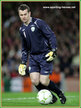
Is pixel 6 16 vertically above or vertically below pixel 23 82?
above

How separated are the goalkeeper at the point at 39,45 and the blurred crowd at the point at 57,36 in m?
8.04

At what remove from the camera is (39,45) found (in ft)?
29.4

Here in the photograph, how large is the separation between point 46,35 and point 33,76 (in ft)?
3.35

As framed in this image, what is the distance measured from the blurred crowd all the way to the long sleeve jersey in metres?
8.11

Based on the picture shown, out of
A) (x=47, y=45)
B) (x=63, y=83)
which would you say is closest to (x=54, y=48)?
(x=47, y=45)

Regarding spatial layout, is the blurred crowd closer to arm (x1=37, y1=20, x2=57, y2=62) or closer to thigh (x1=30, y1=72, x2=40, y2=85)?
thigh (x1=30, y1=72, x2=40, y2=85)

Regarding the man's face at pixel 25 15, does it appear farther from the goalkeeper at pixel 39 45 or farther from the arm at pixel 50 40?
the arm at pixel 50 40

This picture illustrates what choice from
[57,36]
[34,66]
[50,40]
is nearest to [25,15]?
[50,40]

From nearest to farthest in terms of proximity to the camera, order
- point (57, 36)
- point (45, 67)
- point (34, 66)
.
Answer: point (45, 67)
point (34, 66)
point (57, 36)

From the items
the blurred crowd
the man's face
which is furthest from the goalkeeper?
the blurred crowd

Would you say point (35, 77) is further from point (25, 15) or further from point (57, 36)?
point (57, 36)

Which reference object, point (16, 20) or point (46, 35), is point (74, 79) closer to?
point (16, 20)

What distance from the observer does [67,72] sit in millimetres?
17312

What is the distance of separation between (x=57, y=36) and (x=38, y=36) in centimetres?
1011
